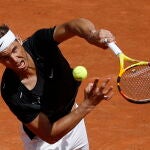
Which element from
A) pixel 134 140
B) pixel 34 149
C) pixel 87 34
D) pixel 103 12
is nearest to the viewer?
pixel 87 34

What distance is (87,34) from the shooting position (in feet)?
14.3

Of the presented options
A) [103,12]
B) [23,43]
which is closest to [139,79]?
[23,43]

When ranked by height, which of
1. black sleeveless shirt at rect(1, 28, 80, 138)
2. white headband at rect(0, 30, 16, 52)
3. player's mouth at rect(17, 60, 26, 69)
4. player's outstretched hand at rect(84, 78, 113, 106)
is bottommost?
black sleeveless shirt at rect(1, 28, 80, 138)

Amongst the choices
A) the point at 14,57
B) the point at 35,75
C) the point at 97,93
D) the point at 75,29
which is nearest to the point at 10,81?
the point at 35,75

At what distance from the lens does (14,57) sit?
4277 mm

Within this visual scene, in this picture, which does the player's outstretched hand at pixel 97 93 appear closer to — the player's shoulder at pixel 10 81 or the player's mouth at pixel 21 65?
the player's mouth at pixel 21 65

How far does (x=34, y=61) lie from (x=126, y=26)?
4789 millimetres

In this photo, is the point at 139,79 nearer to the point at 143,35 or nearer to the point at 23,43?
the point at 23,43

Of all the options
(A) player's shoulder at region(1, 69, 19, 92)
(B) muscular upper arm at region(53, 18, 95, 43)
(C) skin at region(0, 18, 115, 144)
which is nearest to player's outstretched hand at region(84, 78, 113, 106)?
(C) skin at region(0, 18, 115, 144)

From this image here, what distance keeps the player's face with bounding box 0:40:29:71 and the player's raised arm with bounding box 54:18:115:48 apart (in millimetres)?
388

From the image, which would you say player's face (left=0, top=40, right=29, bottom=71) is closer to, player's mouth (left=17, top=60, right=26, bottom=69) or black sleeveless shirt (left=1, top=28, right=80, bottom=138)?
player's mouth (left=17, top=60, right=26, bottom=69)

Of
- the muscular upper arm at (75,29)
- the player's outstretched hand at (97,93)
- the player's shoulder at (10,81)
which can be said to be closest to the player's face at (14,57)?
the player's shoulder at (10,81)

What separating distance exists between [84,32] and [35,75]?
0.59 meters

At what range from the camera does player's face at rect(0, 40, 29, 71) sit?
14.1 feet
